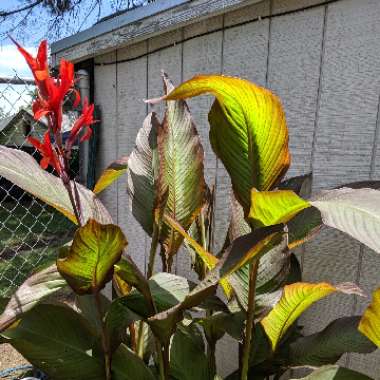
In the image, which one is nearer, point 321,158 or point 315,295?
point 315,295

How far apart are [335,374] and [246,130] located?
53 centimetres

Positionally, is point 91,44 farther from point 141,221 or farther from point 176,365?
point 176,365

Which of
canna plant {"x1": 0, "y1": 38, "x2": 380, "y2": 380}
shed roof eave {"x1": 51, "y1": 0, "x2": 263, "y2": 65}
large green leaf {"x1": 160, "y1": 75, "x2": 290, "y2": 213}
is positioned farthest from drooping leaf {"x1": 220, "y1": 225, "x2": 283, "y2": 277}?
shed roof eave {"x1": 51, "y1": 0, "x2": 263, "y2": 65}

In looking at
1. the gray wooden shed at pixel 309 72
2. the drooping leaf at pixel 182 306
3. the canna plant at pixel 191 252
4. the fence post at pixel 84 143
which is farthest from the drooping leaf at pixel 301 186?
the fence post at pixel 84 143

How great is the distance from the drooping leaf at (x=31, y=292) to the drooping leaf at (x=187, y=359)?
37 cm

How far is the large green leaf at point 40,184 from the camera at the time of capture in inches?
36.7

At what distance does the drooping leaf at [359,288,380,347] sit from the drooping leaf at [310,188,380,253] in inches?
5.6

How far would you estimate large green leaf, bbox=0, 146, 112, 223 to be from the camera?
3.06ft

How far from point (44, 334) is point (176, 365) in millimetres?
325

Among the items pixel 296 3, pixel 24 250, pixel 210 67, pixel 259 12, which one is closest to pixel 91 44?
pixel 210 67

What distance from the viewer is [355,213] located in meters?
0.63

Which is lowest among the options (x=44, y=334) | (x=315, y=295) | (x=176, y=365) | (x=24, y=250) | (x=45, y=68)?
(x=24, y=250)

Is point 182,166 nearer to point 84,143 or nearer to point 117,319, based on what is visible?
point 117,319

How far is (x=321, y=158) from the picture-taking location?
1.20 meters
